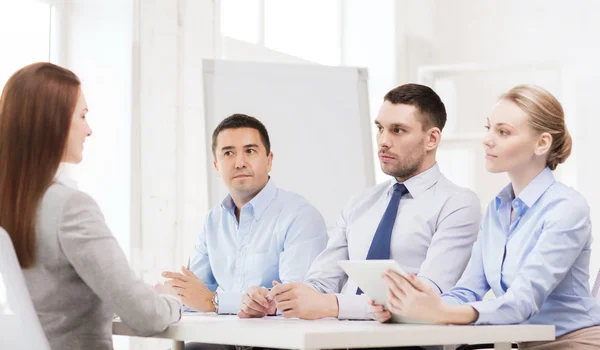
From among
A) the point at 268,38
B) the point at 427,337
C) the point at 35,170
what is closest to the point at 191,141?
the point at 268,38

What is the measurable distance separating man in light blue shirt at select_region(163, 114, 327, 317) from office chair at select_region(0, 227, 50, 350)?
4.04 ft

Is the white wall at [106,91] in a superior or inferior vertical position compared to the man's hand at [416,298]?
superior

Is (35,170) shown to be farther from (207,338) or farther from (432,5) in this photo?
(432,5)

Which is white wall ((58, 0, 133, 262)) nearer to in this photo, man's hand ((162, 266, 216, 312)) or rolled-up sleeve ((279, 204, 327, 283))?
rolled-up sleeve ((279, 204, 327, 283))

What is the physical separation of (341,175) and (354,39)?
6.91 ft

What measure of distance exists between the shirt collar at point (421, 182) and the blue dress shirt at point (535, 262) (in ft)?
0.97

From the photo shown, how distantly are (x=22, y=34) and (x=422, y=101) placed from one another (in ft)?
6.69

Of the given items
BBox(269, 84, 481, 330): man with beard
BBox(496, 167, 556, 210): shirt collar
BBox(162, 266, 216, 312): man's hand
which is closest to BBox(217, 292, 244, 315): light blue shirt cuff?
BBox(162, 266, 216, 312): man's hand

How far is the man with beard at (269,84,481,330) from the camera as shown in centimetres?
231

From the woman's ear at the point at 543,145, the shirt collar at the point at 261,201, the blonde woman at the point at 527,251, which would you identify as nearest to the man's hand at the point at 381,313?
the blonde woman at the point at 527,251

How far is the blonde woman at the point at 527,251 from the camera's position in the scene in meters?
1.86

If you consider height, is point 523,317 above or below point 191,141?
below

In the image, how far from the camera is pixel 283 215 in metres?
2.87

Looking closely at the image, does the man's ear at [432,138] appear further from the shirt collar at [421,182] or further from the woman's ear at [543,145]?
the woman's ear at [543,145]
